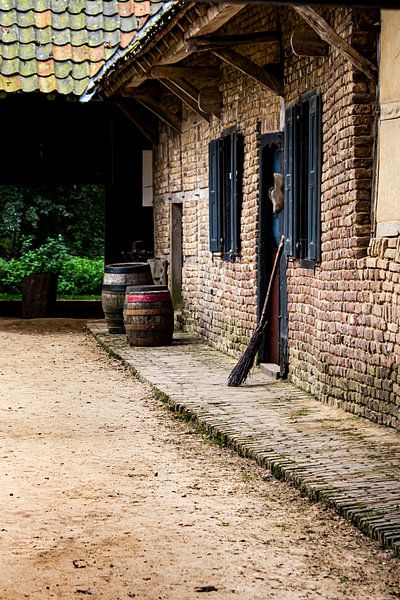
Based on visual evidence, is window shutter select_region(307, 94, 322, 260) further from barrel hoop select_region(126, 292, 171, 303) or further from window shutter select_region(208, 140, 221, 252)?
barrel hoop select_region(126, 292, 171, 303)

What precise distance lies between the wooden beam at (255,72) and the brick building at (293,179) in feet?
0.04

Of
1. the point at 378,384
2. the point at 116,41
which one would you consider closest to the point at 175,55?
the point at 378,384

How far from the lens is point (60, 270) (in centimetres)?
2798

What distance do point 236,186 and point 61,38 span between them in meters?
7.08

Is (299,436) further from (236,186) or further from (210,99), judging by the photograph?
(210,99)

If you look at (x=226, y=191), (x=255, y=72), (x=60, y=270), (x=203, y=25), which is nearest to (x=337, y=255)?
(x=255, y=72)

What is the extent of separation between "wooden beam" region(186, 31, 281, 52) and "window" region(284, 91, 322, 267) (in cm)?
80

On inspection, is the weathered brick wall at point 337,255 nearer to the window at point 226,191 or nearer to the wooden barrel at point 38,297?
the window at point 226,191

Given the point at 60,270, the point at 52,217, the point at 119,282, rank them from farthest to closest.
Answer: the point at 52,217 → the point at 60,270 → the point at 119,282

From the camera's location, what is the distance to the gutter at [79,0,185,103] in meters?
10.8

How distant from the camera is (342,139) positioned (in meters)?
8.62

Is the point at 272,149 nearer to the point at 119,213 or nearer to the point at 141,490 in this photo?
the point at 141,490

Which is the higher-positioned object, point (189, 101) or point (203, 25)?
point (203, 25)


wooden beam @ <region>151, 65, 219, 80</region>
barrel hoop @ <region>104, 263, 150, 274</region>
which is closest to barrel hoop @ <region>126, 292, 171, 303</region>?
barrel hoop @ <region>104, 263, 150, 274</region>
